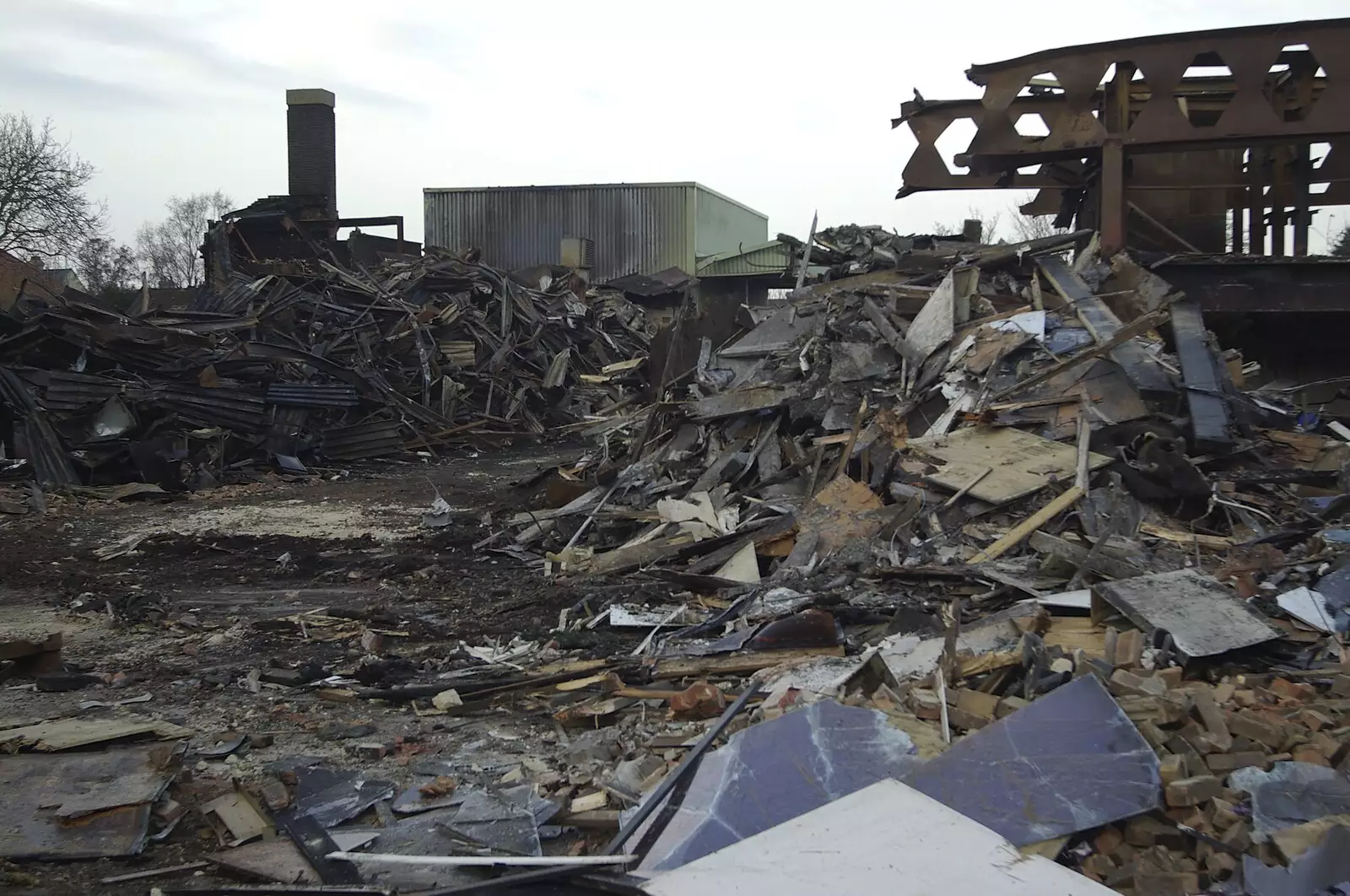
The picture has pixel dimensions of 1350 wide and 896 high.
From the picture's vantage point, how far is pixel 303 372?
15578mm

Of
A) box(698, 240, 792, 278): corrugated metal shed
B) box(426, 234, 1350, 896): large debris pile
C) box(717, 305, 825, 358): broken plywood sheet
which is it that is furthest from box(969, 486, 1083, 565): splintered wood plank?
box(698, 240, 792, 278): corrugated metal shed

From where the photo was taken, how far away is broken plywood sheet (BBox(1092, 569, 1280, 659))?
14.2 feet

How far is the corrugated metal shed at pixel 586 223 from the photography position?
30109mm

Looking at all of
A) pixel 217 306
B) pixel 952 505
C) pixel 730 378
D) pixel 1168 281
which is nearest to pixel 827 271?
pixel 730 378

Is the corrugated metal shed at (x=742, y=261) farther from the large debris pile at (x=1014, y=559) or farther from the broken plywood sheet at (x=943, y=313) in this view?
the broken plywood sheet at (x=943, y=313)

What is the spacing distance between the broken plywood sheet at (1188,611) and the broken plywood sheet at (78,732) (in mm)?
4358

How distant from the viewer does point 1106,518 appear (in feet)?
20.8

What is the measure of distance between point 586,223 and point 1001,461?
81.8 ft

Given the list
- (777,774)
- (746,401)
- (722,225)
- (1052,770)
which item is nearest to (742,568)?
(746,401)

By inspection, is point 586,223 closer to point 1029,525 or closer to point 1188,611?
point 1029,525

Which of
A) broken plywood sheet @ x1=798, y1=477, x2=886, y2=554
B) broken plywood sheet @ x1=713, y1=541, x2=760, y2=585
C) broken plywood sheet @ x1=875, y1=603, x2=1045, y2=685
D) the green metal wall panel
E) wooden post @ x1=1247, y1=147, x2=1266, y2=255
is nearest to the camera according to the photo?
broken plywood sheet @ x1=875, y1=603, x2=1045, y2=685

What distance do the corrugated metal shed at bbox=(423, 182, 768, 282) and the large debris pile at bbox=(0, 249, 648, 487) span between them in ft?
26.4

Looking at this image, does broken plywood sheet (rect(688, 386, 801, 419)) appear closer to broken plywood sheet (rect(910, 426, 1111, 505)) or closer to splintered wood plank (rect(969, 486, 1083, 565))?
broken plywood sheet (rect(910, 426, 1111, 505))

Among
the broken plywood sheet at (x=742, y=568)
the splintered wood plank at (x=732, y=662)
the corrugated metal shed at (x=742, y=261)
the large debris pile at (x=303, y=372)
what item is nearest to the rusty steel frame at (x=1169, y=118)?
the broken plywood sheet at (x=742, y=568)
